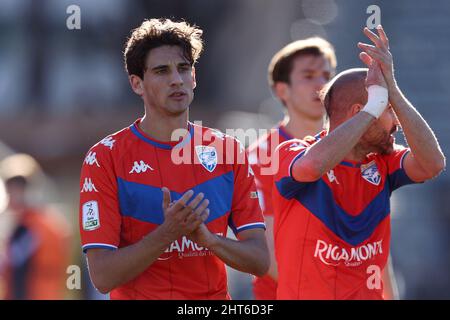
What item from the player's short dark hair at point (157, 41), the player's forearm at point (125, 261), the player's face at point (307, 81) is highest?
the player's face at point (307, 81)

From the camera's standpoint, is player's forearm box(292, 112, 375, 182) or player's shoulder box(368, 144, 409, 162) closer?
player's forearm box(292, 112, 375, 182)

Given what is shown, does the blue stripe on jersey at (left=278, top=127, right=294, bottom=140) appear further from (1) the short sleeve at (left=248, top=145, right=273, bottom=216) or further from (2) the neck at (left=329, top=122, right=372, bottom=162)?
(2) the neck at (left=329, top=122, right=372, bottom=162)

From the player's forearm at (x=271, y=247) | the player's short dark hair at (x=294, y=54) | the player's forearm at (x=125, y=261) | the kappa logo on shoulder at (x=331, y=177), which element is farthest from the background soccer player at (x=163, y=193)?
the player's short dark hair at (x=294, y=54)

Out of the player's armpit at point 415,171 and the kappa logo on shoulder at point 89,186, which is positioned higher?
the player's armpit at point 415,171

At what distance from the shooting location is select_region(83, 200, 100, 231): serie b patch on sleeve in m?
5.55

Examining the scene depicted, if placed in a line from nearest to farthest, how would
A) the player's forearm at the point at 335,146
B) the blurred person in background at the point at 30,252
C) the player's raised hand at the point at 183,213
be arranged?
the player's raised hand at the point at 183,213
the player's forearm at the point at 335,146
the blurred person in background at the point at 30,252

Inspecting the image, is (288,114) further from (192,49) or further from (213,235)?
(213,235)

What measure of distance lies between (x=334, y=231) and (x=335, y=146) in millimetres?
554

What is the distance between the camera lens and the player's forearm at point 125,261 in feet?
17.5

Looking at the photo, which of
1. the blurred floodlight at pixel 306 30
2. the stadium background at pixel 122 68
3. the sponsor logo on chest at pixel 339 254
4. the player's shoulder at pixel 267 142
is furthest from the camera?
the stadium background at pixel 122 68

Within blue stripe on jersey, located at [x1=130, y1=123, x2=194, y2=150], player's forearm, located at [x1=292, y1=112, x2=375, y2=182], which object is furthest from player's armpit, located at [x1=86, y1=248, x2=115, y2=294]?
player's forearm, located at [x1=292, y1=112, x2=375, y2=182]

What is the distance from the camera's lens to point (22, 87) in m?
18.7

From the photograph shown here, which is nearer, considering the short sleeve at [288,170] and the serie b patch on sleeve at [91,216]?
the serie b patch on sleeve at [91,216]

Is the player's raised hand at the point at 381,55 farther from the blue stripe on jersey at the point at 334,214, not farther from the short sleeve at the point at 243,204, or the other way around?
the short sleeve at the point at 243,204
